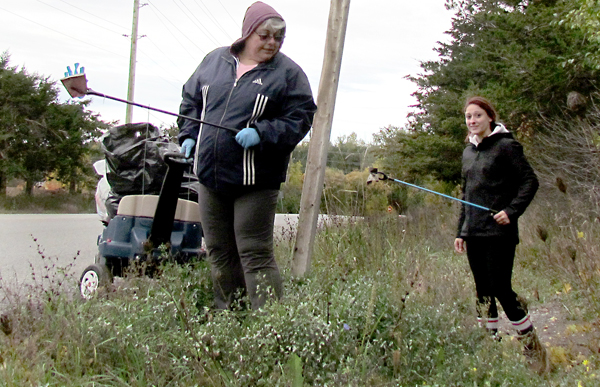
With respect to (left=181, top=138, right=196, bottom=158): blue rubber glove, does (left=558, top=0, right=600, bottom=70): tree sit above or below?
above

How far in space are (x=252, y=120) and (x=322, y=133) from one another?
141 centimetres

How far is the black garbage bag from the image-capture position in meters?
5.20

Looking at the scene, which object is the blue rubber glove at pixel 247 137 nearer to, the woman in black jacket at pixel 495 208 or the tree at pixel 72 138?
the woman in black jacket at pixel 495 208

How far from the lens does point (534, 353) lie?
3.72 meters

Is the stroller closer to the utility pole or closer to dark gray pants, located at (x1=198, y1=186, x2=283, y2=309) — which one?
dark gray pants, located at (x1=198, y1=186, x2=283, y2=309)

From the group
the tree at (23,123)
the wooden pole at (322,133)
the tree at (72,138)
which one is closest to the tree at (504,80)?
the wooden pole at (322,133)

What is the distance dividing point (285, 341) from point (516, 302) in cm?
160

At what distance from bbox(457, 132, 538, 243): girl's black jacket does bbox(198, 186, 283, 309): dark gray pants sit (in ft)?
4.12

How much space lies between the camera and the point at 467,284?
19.3ft

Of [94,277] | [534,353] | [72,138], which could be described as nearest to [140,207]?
[94,277]

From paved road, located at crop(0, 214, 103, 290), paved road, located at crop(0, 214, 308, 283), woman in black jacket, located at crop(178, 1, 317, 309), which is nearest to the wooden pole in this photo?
woman in black jacket, located at crop(178, 1, 317, 309)

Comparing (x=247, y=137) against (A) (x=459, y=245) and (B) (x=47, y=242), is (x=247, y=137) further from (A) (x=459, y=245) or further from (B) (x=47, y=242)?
(B) (x=47, y=242)

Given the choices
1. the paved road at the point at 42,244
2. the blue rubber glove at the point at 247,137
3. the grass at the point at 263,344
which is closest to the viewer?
the grass at the point at 263,344

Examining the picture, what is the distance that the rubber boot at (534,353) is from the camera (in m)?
3.50
